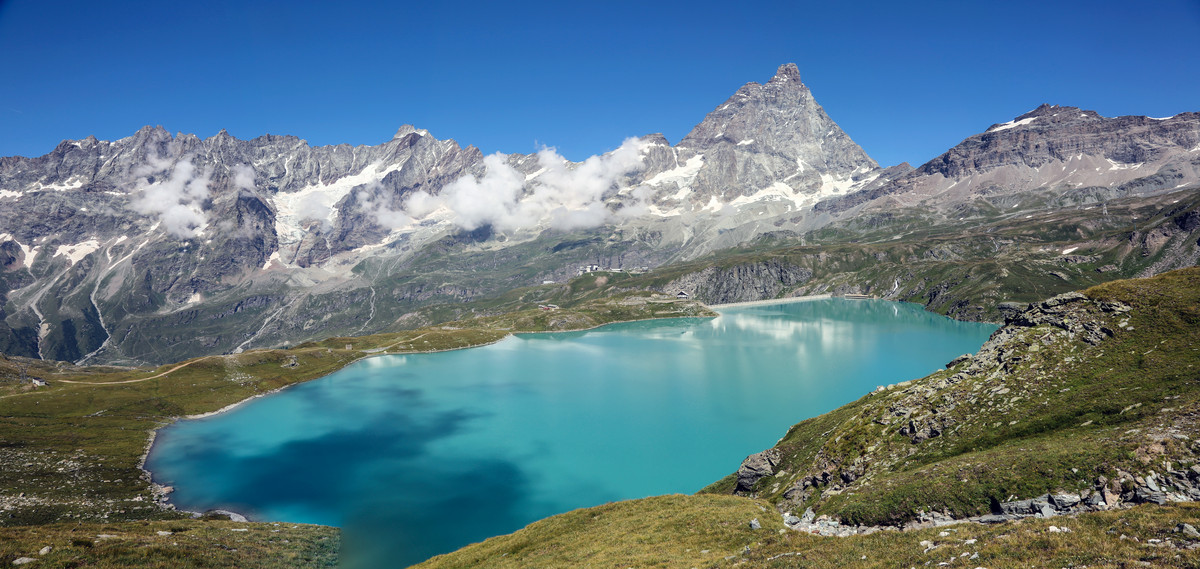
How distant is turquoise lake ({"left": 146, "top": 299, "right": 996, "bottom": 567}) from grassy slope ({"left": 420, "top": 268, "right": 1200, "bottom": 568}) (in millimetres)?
27011

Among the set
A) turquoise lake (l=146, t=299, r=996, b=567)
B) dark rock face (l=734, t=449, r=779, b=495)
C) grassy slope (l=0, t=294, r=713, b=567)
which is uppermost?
dark rock face (l=734, t=449, r=779, b=495)

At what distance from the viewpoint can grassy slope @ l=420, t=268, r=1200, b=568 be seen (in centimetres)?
1964

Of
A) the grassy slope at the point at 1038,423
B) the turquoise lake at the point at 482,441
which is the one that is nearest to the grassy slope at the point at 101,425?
the turquoise lake at the point at 482,441

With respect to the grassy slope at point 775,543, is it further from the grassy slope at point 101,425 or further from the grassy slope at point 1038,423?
the grassy slope at point 101,425

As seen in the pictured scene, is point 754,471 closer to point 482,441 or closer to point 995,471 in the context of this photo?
point 995,471

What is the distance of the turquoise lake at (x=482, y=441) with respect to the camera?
7012cm

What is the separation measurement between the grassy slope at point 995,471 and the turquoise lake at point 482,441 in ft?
88.6

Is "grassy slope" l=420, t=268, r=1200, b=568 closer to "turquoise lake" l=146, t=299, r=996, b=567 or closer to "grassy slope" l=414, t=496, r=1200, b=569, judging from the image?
"grassy slope" l=414, t=496, r=1200, b=569

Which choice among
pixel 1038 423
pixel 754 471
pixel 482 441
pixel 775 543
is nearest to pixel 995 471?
pixel 1038 423

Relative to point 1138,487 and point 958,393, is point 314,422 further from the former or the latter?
point 1138,487

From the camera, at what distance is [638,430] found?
100 metres

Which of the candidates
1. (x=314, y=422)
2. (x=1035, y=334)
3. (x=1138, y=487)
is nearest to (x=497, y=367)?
(x=314, y=422)

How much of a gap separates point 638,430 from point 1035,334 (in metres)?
70.6

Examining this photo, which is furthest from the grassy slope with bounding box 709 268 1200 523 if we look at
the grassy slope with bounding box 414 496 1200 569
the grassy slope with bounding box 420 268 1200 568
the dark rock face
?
the grassy slope with bounding box 414 496 1200 569
